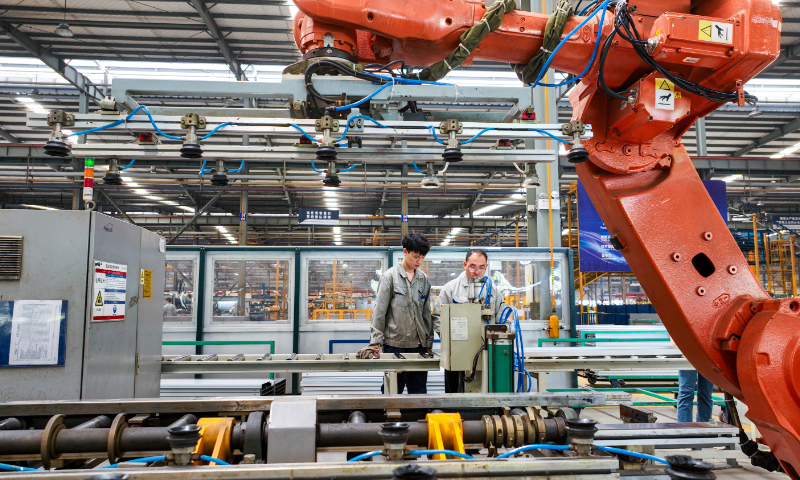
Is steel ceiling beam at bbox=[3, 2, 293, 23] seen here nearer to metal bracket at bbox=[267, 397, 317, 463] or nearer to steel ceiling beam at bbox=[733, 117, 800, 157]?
metal bracket at bbox=[267, 397, 317, 463]

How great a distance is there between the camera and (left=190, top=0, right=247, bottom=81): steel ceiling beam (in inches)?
277

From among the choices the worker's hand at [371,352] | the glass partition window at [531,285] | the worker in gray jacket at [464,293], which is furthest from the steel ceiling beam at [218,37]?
the worker's hand at [371,352]

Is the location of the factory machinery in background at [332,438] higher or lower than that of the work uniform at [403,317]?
lower

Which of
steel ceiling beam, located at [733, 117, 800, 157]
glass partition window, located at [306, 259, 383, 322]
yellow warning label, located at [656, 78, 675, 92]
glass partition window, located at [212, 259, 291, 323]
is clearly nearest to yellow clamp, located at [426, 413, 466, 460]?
yellow warning label, located at [656, 78, 675, 92]

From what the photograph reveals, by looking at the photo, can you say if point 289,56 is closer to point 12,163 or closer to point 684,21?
point 12,163

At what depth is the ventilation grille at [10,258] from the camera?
7.59 feet

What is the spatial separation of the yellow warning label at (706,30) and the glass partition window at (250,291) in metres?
5.33

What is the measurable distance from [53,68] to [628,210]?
9446 mm

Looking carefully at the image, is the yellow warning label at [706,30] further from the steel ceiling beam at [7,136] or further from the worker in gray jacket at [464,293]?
the steel ceiling beam at [7,136]

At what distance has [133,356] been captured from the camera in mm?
2924

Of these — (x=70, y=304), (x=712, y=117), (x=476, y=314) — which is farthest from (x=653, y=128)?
(x=712, y=117)

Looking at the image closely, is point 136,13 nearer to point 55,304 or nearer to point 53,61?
point 53,61

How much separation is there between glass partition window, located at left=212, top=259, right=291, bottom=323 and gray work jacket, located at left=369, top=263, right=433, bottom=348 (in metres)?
2.88

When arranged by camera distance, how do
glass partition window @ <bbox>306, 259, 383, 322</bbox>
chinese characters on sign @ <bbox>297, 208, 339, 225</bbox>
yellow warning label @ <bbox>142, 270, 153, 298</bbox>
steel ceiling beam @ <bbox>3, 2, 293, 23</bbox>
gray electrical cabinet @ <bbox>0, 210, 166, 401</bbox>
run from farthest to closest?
chinese characters on sign @ <bbox>297, 208, 339, 225</bbox> → steel ceiling beam @ <bbox>3, 2, 293, 23</bbox> → glass partition window @ <bbox>306, 259, 383, 322</bbox> → yellow warning label @ <bbox>142, 270, 153, 298</bbox> → gray electrical cabinet @ <bbox>0, 210, 166, 401</bbox>
